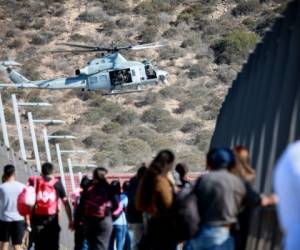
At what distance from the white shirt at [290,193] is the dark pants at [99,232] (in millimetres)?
9827

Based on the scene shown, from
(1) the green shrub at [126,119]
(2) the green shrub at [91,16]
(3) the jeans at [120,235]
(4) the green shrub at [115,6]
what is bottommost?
(1) the green shrub at [126,119]

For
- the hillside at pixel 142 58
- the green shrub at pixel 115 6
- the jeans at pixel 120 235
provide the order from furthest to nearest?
the green shrub at pixel 115 6
the hillside at pixel 142 58
the jeans at pixel 120 235

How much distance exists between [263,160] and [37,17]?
94.7 meters

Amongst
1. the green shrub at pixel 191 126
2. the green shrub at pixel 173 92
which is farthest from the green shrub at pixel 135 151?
the green shrub at pixel 173 92

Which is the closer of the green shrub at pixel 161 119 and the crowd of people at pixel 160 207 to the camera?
the crowd of people at pixel 160 207

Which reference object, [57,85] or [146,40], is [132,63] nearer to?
[57,85]

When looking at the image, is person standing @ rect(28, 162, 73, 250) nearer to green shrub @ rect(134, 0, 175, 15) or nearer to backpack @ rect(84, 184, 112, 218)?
backpack @ rect(84, 184, 112, 218)

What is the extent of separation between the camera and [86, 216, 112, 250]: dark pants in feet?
55.4

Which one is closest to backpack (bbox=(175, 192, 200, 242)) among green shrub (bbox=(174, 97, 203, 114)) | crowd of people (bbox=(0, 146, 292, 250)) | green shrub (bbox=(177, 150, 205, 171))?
crowd of people (bbox=(0, 146, 292, 250))

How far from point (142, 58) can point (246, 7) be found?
12.2m

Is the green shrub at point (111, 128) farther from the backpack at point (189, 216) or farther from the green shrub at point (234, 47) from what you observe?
the backpack at point (189, 216)

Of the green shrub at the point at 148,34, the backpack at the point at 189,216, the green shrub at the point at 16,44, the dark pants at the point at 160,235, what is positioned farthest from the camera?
the green shrub at the point at 148,34

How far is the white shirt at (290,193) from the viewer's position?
680cm

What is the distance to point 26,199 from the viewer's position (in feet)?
52.6
